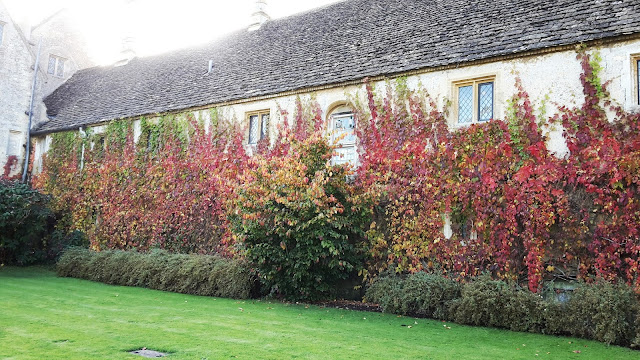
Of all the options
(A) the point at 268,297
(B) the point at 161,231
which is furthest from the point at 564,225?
(B) the point at 161,231

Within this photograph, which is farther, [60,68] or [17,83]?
[60,68]

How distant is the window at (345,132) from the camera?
45.4 ft

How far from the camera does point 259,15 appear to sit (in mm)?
21203

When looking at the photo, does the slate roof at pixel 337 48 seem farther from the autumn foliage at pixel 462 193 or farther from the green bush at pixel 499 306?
the green bush at pixel 499 306

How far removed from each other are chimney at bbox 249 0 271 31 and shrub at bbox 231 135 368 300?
10913 mm

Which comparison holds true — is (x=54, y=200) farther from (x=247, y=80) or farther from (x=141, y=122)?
(x=247, y=80)

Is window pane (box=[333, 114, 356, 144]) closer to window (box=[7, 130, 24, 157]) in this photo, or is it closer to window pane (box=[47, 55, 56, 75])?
window (box=[7, 130, 24, 157])

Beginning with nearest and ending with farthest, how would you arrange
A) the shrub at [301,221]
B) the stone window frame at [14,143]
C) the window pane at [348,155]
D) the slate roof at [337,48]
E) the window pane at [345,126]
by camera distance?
the shrub at [301,221], the slate roof at [337,48], the window pane at [348,155], the window pane at [345,126], the stone window frame at [14,143]

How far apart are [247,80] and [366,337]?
1100 centimetres

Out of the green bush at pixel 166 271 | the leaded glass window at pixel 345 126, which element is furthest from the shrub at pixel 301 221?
the leaded glass window at pixel 345 126

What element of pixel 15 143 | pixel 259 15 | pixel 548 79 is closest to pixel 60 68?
pixel 15 143

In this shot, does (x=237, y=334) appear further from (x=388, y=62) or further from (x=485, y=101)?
(x=388, y=62)

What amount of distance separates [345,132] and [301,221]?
12.2 feet

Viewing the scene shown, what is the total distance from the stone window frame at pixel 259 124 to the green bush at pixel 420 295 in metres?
6.72
